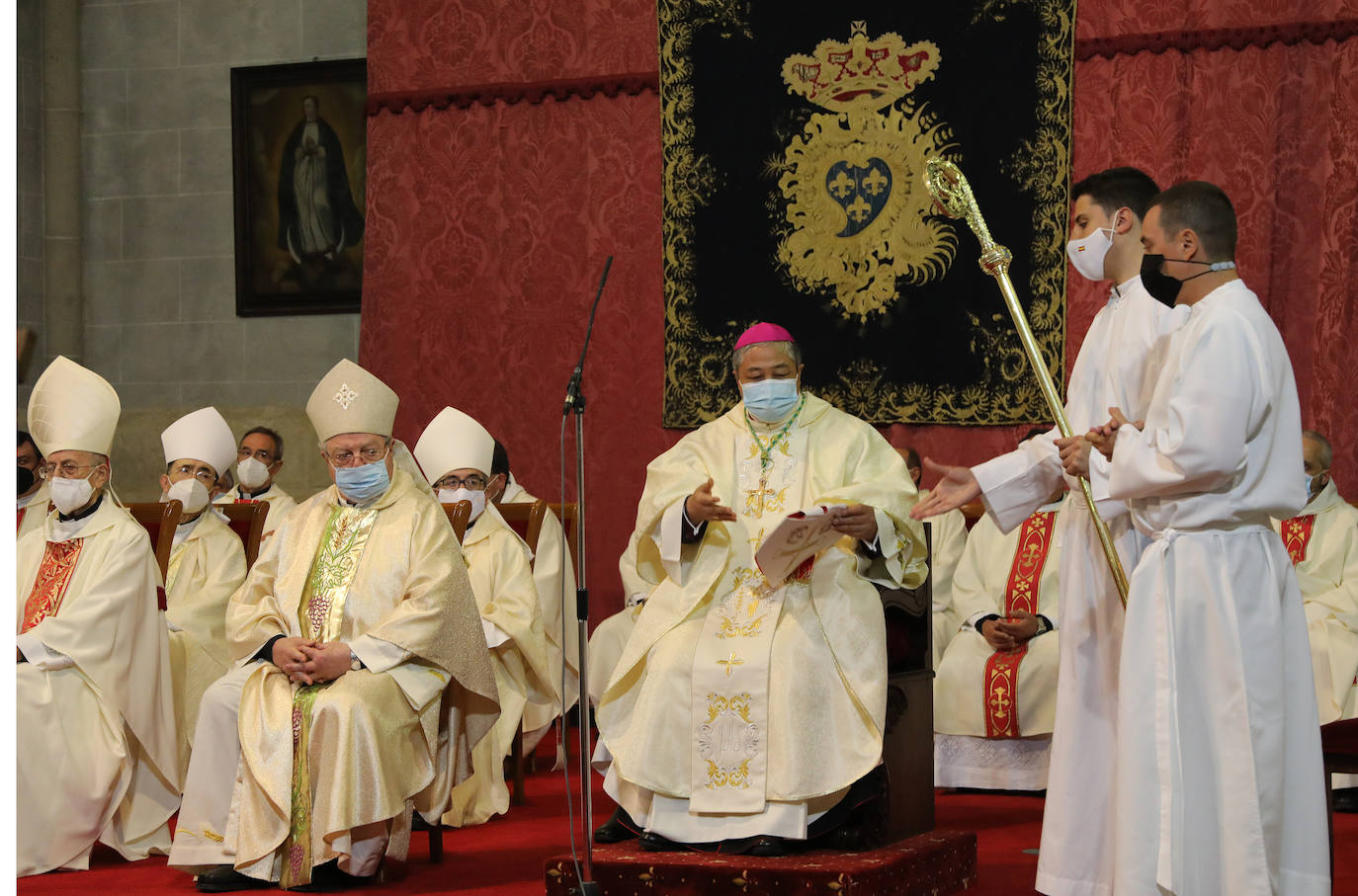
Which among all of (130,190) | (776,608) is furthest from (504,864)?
(130,190)

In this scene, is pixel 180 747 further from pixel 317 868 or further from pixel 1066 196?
pixel 1066 196

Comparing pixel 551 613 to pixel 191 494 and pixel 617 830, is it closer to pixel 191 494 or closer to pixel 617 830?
pixel 191 494

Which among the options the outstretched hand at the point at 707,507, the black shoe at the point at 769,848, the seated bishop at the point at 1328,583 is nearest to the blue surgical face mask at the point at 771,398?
the outstretched hand at the point at 707,507

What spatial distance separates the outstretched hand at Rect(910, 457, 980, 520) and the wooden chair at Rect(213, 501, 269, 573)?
364cm

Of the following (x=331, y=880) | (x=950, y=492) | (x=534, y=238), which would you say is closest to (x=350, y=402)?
(x=331, y=880)

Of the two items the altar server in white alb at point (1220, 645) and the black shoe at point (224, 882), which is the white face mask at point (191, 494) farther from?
the altar server in white alb at point (1220, 645)

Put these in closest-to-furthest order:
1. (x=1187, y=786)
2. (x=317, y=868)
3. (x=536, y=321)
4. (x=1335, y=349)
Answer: (x=1187, y=786), (x=317, y=868), (x=1335, y=349), (x=536, y=321)

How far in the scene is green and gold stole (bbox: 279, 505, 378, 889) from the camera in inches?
213

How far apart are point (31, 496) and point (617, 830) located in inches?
163

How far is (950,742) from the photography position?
7.43 metres

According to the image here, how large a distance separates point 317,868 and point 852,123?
5.66 metres

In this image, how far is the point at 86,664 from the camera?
623cm

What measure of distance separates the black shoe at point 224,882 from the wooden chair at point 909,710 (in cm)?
213

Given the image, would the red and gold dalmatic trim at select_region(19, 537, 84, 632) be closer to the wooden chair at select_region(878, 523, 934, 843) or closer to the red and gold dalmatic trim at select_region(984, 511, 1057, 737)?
the wooden chair at select_region(878, 523, 934, 843)
